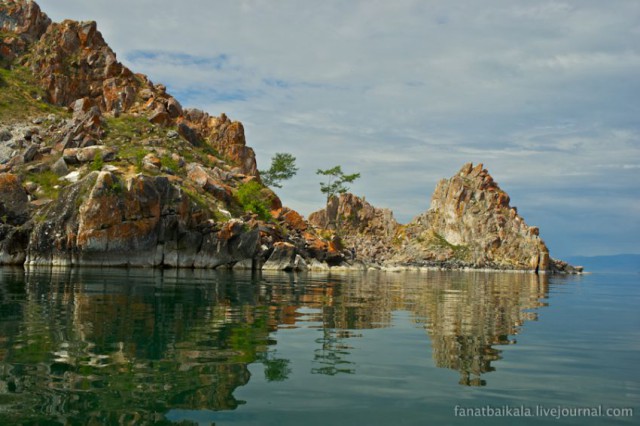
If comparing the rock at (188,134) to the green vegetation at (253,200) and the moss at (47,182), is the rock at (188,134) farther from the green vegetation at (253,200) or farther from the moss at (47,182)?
the moss at (47,182)

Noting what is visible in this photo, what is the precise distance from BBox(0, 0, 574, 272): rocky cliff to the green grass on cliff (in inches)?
13.3

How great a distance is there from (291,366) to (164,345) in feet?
14.0

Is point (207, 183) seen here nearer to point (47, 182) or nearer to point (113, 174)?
point (113, 174)

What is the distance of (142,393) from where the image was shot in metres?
9.73

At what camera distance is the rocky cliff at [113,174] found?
65438 millimetres

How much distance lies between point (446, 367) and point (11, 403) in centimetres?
1016

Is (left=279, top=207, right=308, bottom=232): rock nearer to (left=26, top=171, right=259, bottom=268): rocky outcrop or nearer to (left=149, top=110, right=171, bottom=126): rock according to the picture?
(left=26, top=171, right=259, bottom=268): rocky outcrop

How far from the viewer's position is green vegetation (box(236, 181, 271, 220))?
9669cm

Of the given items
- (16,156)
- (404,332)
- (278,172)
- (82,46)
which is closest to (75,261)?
(16,156)

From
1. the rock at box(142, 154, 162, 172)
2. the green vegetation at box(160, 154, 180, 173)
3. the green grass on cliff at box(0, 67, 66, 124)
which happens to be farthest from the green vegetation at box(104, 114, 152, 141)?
the rock at box(142, 154, 162, 172)

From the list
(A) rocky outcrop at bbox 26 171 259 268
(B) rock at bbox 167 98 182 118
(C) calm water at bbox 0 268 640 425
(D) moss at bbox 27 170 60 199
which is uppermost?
(B) rock at bbox 167 98 182 118

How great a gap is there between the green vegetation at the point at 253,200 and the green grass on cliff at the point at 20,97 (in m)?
45.4

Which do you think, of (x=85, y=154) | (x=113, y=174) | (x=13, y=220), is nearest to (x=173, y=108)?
(x=85, y=154)

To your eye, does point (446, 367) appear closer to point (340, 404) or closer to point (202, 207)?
point (340, 404)
